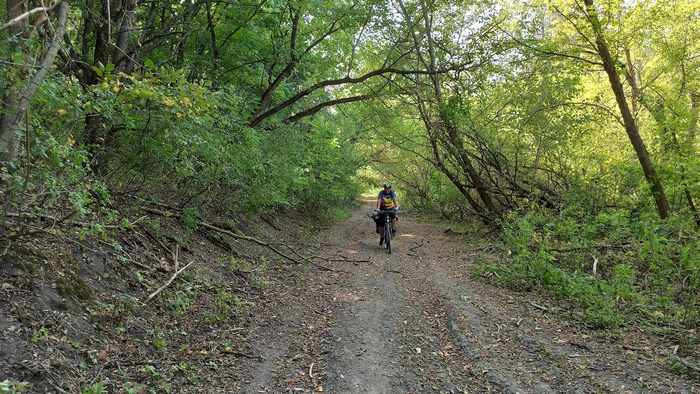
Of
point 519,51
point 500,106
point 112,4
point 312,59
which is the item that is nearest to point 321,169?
point 312,59

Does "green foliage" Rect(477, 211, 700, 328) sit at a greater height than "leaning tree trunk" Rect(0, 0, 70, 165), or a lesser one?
lesser

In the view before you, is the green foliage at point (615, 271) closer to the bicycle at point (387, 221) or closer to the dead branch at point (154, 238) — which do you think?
the bicycle at point (387, 221)

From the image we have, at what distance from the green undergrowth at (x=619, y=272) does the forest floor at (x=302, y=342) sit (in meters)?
0.41

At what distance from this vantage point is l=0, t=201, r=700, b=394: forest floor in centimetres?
353

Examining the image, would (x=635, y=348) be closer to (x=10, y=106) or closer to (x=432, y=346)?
(x=432, y=346)

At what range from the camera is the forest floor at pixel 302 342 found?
11.6 feet

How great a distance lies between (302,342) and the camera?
4.93 meters

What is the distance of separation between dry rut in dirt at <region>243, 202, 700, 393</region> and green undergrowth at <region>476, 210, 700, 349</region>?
629mm

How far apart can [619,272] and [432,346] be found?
398 centimetres

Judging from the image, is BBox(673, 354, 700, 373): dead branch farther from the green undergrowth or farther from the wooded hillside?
the green undergrowth

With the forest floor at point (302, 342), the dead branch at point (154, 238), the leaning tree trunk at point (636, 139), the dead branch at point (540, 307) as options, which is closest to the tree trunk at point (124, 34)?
the dead branch at point (154, 238)

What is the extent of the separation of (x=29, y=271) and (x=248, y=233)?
6818 mm

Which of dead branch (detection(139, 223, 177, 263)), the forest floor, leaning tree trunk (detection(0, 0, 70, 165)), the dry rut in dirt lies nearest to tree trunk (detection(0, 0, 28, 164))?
leaning tree trunk (detection(0, 0, 70, 165))

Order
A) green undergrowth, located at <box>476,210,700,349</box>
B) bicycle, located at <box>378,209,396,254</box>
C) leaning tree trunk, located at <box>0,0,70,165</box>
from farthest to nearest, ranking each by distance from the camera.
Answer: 1. bicycle, located at <box>378,209,396,254</box>
2. green undergrowth, located at <box>476,210,700,349</box>
3. leaning tree trunk, located at <box>0,0,70,165</box>
